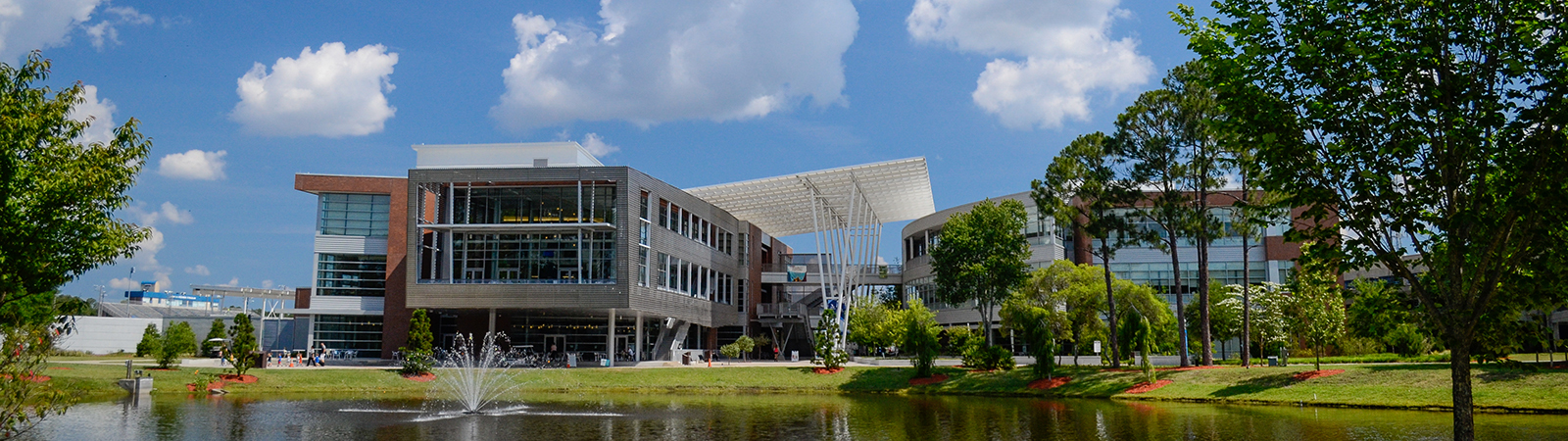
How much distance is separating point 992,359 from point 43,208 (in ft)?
118

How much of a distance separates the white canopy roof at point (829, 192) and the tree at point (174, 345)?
100 feet

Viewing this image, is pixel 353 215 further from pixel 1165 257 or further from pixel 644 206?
pixel 1165 257

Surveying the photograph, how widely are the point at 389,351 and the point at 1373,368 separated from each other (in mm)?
50048

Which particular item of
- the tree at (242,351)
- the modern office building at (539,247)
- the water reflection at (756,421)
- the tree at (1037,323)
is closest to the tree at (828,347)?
the tree at (1037,323)

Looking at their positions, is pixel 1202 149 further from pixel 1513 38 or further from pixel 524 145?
pixel 524 145

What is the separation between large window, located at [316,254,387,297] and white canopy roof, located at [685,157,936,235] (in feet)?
65.6

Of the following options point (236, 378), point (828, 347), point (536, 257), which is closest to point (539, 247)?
point (536, 257)

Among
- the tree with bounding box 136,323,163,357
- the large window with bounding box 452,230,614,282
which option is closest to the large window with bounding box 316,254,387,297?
the large window with bounding box 452,230,614,282

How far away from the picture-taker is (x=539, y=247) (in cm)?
5372

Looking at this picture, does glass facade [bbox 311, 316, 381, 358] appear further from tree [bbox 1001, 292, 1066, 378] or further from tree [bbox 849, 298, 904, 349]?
tree [bbox 1001, 292, 1066, 378]

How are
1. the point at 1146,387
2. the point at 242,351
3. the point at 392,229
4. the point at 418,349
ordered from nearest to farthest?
1. the point at 1146,387
2. the point at 242,351
3. the point at 418,349
4. the point at 392,229

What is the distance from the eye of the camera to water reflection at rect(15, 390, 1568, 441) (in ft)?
72.0

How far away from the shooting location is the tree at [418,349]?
150 feet

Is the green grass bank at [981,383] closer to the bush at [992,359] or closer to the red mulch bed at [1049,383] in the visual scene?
the red mulch bed at [1049,383]
